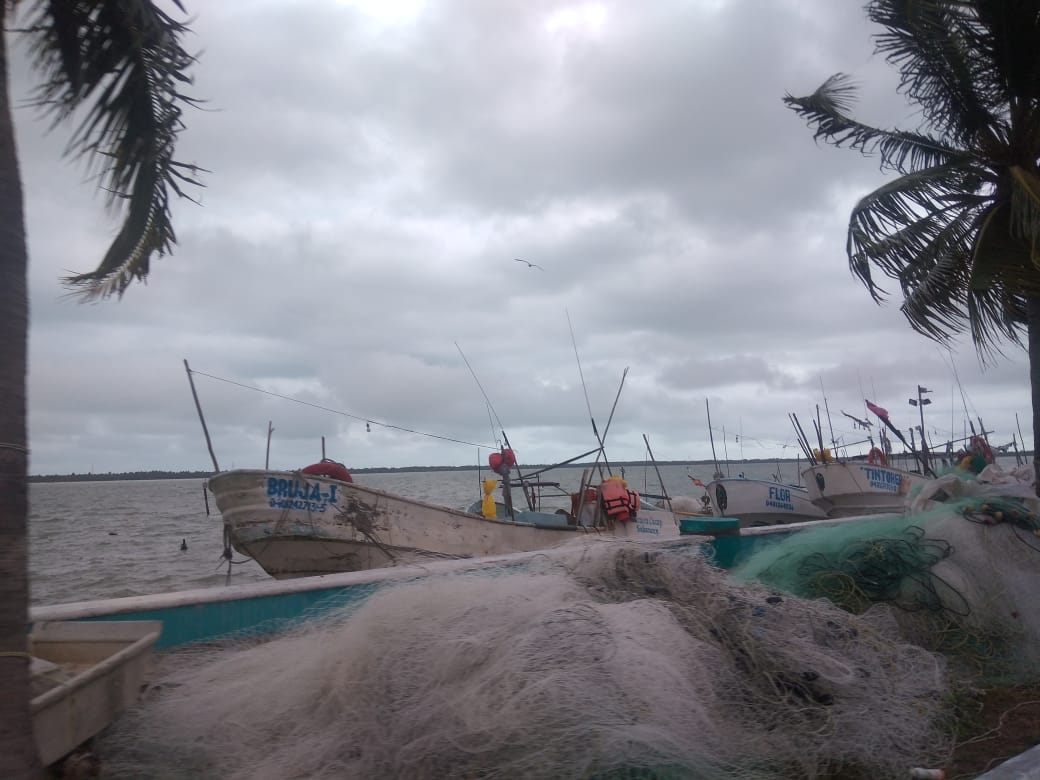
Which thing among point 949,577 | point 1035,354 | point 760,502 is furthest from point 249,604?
point 760,502

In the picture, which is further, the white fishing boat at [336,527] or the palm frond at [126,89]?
the white fishing boat at [336,527]

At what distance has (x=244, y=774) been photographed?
3.25 m

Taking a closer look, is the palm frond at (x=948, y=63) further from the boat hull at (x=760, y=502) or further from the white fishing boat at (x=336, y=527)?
the boat hull at (x=760, y=502)

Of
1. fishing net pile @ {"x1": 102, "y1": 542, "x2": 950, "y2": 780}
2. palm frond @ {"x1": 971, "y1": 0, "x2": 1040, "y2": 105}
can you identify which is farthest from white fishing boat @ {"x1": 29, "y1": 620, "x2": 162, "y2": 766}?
palm frond @ {"x1": 971, "y1": 0, "x2": 1040, "y2": 105}

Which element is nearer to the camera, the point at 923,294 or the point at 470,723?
the point at 470,723

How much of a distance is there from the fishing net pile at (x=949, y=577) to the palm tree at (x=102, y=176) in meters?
4.69

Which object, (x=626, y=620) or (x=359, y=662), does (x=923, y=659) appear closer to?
(x=626, y=620)

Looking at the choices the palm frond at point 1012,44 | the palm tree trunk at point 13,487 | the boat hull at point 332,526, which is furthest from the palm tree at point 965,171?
the palm tree trunk at point 13,487

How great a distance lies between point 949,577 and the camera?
5.88 metres

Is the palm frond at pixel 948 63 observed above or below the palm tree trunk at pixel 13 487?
above

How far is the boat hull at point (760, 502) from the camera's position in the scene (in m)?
16.4

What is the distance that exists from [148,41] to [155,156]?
1.69 ft

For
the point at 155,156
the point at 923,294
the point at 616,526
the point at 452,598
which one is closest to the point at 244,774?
the point at 452,598

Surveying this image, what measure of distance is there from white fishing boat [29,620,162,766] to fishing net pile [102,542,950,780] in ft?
0.69
